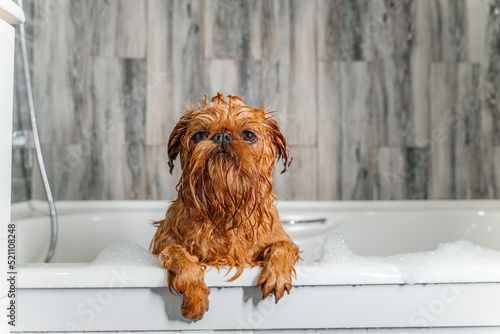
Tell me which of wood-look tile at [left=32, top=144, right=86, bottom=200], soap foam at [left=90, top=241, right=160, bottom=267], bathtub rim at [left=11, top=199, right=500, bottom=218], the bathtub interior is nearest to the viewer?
soap foam at [left=90, top=241, right=160, bottom=267]

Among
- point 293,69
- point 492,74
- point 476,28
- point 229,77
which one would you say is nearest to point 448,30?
point 476,28

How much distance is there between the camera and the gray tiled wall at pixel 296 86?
259 cm

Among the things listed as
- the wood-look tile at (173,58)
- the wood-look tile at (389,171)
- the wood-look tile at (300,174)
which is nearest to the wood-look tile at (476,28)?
the wood-look tile at (389,171)

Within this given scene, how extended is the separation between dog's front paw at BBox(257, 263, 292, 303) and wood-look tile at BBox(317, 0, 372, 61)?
185 centimetres

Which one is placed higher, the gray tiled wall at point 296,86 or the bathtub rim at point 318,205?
the gray tiled wall at point 296,86

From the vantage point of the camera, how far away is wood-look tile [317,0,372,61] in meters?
2.66

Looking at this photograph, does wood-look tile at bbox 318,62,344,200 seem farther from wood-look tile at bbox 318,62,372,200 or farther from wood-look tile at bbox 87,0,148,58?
wood-look tile at bbox 87,0,148,58

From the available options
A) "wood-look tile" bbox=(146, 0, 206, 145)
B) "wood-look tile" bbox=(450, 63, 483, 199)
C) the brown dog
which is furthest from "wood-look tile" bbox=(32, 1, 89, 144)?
"wood-look tile" bbox=(450, 63, 483, 199)

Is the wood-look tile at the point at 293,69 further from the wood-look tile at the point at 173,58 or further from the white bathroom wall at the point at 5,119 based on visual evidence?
the white bathroom wall at the point at 5,119

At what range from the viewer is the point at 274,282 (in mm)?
1112

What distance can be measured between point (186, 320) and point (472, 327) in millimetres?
811

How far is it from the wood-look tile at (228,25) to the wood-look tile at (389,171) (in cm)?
109

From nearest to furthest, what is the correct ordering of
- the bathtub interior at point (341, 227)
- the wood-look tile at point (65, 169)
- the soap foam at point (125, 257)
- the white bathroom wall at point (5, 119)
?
the white bathroom wall at point (5, 119) → the soap foam at point (125, 257) → the bathtub interior at point (341, 227) → the wood-look tile at point (65, 169)

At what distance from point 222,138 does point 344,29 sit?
1827 millimetres
